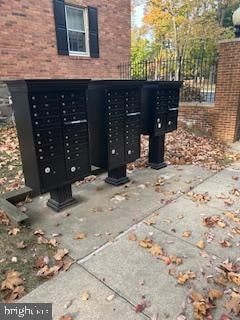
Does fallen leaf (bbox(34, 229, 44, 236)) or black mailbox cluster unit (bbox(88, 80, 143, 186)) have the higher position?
black mailbox cluster unit (bbox(88, 80, 143, 186))

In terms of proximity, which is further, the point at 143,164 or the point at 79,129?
the point at 143,164

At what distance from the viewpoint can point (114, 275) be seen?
222 cm

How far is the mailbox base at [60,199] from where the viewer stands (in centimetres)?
330

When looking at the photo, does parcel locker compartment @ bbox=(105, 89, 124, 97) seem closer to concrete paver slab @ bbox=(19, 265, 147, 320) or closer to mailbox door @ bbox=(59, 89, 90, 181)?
mailbox door @ bbox=(59, 89, 90, 181)

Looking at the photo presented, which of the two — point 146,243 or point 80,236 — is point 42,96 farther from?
point 146,243

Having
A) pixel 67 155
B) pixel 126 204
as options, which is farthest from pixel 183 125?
pixel 67 155

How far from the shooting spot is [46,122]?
9.01ft

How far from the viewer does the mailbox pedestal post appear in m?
4.75

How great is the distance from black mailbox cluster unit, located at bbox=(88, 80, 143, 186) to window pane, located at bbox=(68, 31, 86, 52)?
18.9 ft

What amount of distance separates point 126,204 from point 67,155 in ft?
3.42

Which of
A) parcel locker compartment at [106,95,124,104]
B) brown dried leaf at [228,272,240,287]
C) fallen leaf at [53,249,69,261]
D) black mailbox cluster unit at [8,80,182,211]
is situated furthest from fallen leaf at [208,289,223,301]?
parcel locker compartment at [106,95,124,104]

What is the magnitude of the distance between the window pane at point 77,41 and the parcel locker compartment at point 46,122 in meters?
6.51

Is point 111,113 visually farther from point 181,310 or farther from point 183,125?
point 183,125

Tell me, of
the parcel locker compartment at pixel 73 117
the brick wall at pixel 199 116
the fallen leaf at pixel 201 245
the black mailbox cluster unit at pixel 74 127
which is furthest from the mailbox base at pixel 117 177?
the brick wall at pixel 199 116
